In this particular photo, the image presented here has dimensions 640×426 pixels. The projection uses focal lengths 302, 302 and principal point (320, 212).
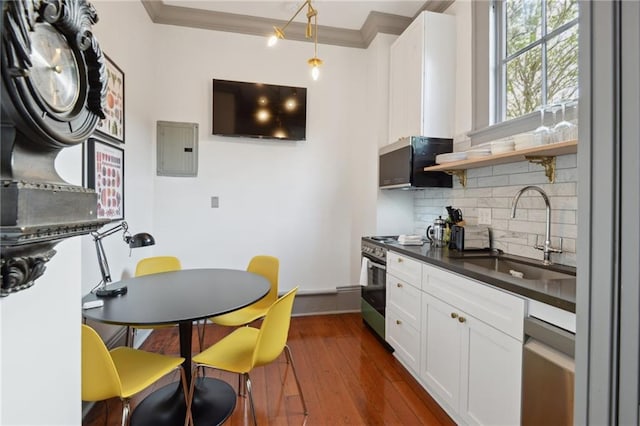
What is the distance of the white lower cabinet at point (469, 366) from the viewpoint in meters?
1.37

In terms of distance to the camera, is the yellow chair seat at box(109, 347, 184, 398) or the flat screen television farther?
the flat screen television

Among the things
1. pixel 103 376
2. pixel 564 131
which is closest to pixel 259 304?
pixel 103 376

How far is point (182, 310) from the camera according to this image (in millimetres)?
1492

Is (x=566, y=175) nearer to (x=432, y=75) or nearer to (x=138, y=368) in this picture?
(x=432, y=75)

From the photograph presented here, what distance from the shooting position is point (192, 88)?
3160 mm

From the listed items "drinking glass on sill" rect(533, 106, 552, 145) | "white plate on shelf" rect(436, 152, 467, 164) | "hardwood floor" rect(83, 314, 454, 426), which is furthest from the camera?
"white plate on shelf" rect(436, 152, 467, 164)

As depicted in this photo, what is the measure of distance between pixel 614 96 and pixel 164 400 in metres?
2.40

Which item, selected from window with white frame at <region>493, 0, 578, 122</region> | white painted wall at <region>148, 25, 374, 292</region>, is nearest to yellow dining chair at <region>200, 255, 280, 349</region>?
white painted wall at <region>148, 25, 374, 292</region>

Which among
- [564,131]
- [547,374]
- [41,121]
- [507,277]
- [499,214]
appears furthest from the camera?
[499,214]

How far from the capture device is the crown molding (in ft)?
9.88

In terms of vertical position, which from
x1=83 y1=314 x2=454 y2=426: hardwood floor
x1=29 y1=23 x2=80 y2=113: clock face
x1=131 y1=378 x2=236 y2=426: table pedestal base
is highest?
x1=29 y1=23 x2=80 y2=113: clock face

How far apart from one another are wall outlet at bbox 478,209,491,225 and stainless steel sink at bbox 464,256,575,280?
342 mm

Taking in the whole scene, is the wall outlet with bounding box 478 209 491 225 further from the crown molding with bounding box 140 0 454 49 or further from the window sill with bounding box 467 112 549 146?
the crown molding with bounding box 140 0 454 49

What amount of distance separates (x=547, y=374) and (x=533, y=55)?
2085 mm
